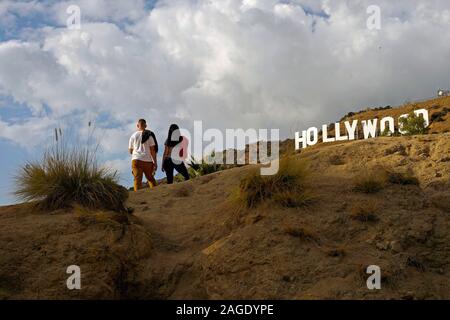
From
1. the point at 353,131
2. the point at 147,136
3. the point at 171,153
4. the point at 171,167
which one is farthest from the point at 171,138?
the point at 353,131

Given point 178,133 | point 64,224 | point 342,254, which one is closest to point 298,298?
point 342,254

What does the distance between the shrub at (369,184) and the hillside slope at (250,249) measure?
12 centimetres

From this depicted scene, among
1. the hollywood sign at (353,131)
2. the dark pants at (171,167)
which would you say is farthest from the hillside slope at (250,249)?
the hollywood sign at (353,131)

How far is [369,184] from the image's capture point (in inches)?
314

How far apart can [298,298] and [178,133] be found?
25.2 ft

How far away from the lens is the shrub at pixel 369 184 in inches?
313

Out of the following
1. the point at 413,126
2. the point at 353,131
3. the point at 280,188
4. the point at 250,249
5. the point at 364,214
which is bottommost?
the point at 250,249

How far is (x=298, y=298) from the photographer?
228 inches

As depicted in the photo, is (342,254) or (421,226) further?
(421,226)

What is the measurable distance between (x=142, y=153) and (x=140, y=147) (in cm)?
14

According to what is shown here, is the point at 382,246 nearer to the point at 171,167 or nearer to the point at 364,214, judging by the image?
the point at 364,214

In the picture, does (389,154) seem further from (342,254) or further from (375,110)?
(375,110)

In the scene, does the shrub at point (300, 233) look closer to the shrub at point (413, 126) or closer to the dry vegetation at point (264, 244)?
the dry vegetation at point (264, 244)
